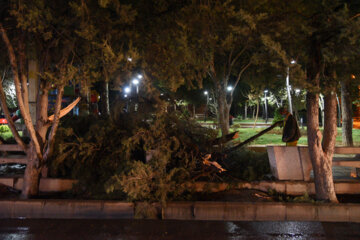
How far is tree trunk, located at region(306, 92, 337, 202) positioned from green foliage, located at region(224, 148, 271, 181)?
A: 1297 millimetres

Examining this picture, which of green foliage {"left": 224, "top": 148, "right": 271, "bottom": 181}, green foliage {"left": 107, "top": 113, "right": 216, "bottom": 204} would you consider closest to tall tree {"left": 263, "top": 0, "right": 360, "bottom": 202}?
green foliage {"left": 224, "top": 148, "right": 271, "bottom": 181}

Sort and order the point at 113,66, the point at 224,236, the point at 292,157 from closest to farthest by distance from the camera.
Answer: the point at 224,236 → the point at 113,66 → the point at 292,157

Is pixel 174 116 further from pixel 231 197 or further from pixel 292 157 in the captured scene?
pixel 292 157

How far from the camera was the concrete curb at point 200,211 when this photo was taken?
5.66m

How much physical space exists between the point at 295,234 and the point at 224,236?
1.24m

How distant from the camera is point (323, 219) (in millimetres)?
5648

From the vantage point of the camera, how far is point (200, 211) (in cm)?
568

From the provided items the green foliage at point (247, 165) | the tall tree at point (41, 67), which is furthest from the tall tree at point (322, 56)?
the tall tree at point (41, 67)

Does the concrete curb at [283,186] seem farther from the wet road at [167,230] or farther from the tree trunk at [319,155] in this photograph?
the wet road at [167,230]

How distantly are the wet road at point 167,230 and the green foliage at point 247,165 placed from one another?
1.55 m

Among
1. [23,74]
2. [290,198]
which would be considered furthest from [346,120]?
[23,74]

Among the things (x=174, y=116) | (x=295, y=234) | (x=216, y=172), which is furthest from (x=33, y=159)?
(x=295, y=234)

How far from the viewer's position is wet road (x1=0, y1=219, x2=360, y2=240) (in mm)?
4828

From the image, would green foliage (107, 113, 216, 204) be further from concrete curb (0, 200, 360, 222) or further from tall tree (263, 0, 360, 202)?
tall tree (263, 0, 360, 202)
